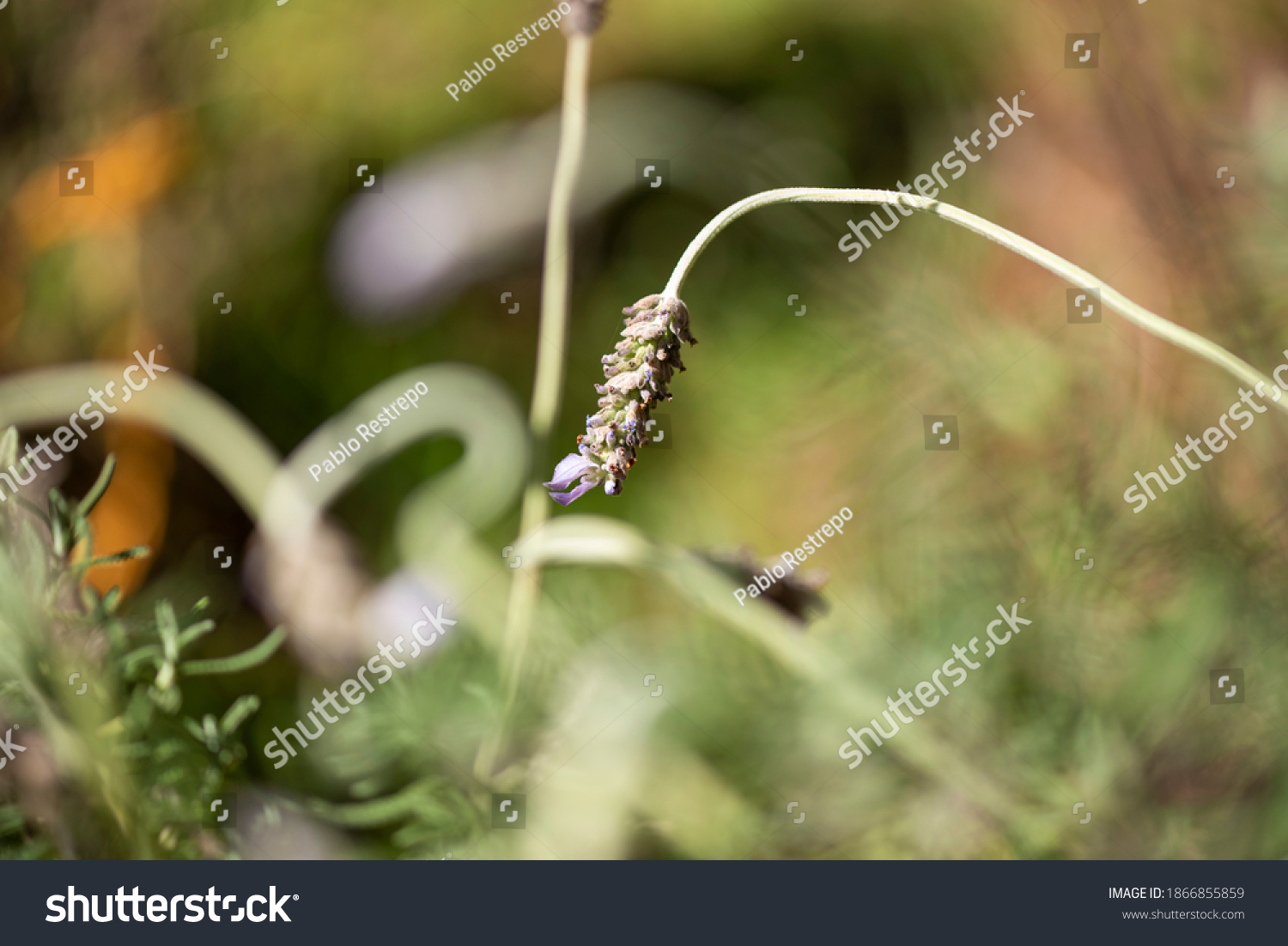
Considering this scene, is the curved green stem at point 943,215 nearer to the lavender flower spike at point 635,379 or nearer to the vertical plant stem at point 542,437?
the lavender flower spike at point 635,379

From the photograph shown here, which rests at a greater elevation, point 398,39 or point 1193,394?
point 398,39

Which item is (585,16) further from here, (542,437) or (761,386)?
(761,386)

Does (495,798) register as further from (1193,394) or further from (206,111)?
(206,111)

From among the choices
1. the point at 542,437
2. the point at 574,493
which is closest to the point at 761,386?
the point at 542,437

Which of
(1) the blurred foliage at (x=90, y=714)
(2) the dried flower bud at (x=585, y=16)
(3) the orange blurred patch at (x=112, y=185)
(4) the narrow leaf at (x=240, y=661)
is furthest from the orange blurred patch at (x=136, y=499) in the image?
(2) the dried flower bud at (x=585, y=16)

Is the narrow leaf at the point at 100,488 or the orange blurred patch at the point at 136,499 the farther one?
the orange blurred patch at the point at 136,499

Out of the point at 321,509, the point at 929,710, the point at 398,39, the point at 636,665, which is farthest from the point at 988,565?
the point at 398,39
